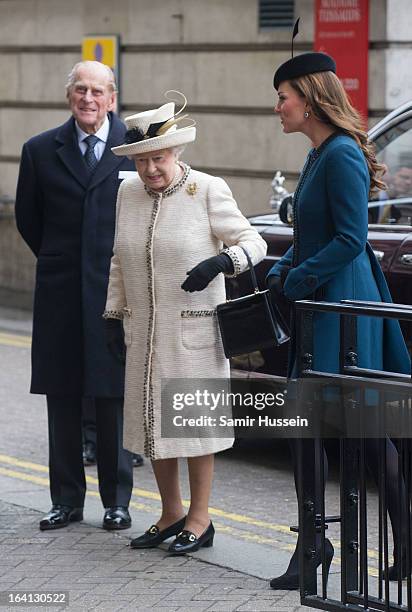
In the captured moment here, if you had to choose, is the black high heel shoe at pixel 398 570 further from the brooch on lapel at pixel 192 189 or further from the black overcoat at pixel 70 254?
the black overcoat at pixel 70 254

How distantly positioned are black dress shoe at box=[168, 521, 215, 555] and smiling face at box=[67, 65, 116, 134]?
184cm

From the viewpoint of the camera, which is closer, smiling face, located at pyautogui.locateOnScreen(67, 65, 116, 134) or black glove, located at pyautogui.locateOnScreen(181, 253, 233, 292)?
black glove, located at pyautogui.locateOnScreen(181, 253, 233, 292)

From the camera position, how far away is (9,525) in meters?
6.57

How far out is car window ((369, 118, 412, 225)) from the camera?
767cm

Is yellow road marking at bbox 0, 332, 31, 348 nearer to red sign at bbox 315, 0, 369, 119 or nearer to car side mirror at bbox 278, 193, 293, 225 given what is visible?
red sign at bbox 315, 0, 369, 119

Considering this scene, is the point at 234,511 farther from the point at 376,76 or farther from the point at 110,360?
the point at 376,76

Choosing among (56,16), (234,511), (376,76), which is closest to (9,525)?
(234,511)

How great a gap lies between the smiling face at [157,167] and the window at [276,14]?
28.7 ft

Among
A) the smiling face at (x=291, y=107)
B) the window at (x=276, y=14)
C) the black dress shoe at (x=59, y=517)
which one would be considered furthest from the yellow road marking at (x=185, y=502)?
the window at (x=276, y=14)

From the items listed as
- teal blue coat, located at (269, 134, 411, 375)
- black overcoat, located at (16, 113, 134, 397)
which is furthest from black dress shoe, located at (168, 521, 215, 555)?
teal blue coat, located at (269, 134, 411, 375)

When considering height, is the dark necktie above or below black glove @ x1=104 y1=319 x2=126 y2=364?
above

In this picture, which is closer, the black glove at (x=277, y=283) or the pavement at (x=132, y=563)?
the pavement at (x=132, y=563)

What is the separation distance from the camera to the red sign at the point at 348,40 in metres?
13.8

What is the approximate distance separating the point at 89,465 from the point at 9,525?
1586 mm
